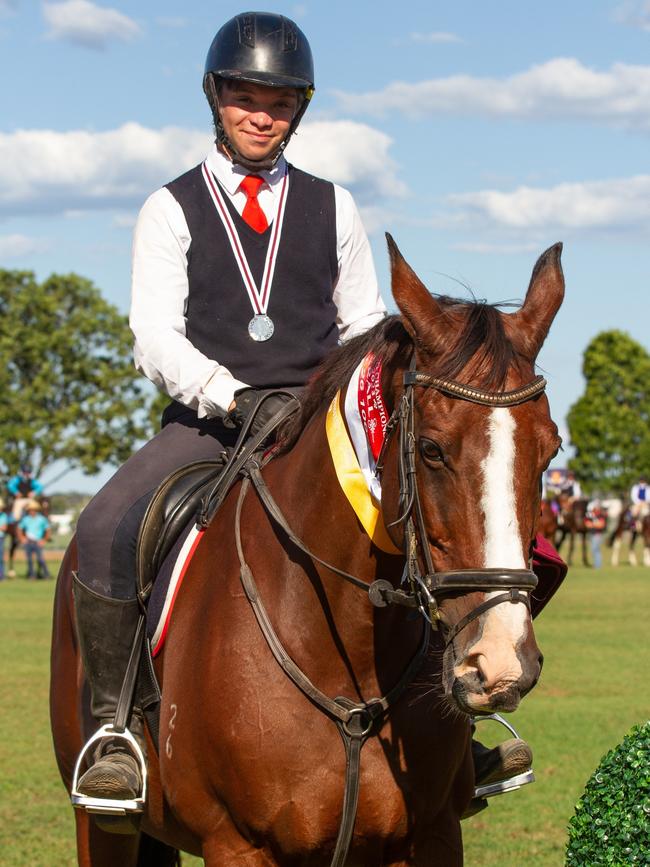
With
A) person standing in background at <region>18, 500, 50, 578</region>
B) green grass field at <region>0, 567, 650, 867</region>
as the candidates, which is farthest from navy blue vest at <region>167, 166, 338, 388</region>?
person standing in background at <region>18, 500, 50, 578</region>

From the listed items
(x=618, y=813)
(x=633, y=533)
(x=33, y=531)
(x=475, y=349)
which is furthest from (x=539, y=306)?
(x=633, y=533)

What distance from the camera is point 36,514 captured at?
32062 millimetres

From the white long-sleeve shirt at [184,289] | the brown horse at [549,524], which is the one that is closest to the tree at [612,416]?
the brown horse at [549,524]

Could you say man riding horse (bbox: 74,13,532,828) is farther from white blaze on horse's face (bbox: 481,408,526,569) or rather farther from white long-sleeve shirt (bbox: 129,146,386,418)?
white blaze on horse's face (bbox: 481,408,526,569)

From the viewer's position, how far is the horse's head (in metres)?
3.39

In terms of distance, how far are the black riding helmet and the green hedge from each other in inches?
110

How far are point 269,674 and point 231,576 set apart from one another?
0.43m

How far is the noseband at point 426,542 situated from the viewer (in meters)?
3.42

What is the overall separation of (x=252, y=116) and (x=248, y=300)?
32.0 inches

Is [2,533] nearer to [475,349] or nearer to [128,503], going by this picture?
[128,503]

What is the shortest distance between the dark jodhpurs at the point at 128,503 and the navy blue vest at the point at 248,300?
32 centimetres

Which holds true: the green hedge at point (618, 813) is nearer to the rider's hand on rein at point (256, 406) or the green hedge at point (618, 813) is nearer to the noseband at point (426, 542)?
the noseband at point (426, 542)

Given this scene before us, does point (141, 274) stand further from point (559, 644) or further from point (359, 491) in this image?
point (559, 644)

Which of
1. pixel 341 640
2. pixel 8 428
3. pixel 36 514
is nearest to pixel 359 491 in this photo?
pixel 341 640
